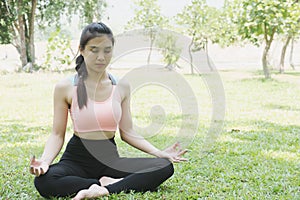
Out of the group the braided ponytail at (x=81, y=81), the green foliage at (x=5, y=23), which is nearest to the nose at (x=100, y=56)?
the braided ponytail at (x=81, y=81)

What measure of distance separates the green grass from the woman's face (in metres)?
0.69

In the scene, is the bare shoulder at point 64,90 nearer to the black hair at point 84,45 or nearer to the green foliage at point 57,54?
the black hair at point 84,45

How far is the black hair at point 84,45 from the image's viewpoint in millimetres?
2174

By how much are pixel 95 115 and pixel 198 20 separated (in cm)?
1474

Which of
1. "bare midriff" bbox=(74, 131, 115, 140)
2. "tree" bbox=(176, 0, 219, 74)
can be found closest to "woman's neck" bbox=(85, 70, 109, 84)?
"bare midriff" bbox=(74, 131, 115, 140)

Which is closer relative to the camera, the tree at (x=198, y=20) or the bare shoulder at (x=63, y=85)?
the bare shoulder at (x=63, y=85)

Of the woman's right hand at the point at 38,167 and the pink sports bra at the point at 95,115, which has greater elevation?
the pink sports bra at the point at 95,115

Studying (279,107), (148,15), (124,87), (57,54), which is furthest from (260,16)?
(124,87)

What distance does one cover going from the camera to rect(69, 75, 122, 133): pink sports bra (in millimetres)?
2195

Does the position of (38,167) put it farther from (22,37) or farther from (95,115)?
(22,37)

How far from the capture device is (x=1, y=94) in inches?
299

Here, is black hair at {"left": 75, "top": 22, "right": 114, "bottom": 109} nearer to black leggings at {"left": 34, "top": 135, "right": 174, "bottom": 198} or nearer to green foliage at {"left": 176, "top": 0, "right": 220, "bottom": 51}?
black leggings at {"left": 34, "top": 135, "right": 174, "bottom": 198}

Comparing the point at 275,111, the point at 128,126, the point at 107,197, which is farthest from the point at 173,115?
the point at 107,197

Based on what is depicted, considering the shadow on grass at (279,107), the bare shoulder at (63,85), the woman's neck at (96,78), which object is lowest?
the shadow on grass at (279,107)
